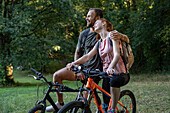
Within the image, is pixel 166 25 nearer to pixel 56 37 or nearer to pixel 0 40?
pixel 56 37

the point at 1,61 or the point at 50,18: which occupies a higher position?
the point at 50,18

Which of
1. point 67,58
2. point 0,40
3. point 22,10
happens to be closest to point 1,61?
point 0,40

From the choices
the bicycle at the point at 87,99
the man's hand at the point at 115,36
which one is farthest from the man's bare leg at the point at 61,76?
the man's hand at the point at 115,36

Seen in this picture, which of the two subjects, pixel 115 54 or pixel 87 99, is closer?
pixel 87 99

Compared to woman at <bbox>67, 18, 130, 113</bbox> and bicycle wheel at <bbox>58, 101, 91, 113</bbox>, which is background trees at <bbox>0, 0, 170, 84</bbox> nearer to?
woman at <bbox>67, 18, 130, 113</bbox>

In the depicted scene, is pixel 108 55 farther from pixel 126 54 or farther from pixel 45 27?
pixel 45 27

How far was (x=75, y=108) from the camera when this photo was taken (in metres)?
3.03

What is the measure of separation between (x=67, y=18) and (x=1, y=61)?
5.27 meters

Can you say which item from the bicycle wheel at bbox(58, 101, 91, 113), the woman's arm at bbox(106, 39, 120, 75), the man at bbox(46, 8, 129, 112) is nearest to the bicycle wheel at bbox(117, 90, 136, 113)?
the man at bbox(46, 8, 129, 112)

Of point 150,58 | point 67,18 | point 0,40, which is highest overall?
point 67,18

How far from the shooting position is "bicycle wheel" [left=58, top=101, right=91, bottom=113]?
2846mm

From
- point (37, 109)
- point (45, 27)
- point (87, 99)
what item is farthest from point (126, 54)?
point (45, 27)

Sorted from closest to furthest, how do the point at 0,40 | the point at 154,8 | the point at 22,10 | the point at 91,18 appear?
the point at 91,18 < the point at 22,10 < the point at 0,40 < the point at 154,8

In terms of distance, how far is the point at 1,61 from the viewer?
1691 cm
